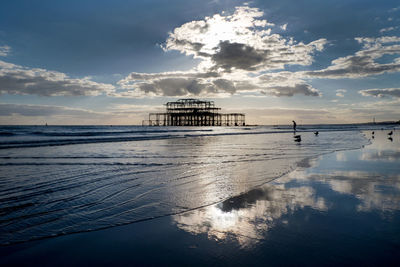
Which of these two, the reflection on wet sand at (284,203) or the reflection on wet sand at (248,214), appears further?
the reflection on wet sand at (284,203)

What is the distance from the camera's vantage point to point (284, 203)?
3.81 m

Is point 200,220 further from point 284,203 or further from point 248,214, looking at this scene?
point 284,203

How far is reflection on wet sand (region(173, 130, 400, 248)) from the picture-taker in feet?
9.33

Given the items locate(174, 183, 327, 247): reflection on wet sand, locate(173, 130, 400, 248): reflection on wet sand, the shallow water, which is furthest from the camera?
locate(173, 130, 400, 248): reflection on wet sand

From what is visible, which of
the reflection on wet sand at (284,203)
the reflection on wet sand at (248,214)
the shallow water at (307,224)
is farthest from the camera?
the reflection on wet sand at (284,203)

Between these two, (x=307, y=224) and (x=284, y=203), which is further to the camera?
(x=284, y=203)

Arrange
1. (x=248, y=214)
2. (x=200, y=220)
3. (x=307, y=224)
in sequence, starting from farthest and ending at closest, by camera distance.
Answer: (x=248, y=214) → (x=200, y=220) → (x=307, y=224)

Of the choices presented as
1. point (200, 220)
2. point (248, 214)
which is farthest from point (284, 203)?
point (200, 220)

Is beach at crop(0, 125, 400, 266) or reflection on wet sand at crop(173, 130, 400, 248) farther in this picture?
reflection on wet sand at crop(173, 130, 400, 248)

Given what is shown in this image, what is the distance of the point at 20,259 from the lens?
2.26 m

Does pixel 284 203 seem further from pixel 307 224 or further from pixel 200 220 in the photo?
pixel 200 220

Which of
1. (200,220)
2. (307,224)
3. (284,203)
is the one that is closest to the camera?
(307,224)

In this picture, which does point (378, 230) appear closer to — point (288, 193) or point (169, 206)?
point (288, 193)

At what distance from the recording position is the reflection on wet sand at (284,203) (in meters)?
2.84
